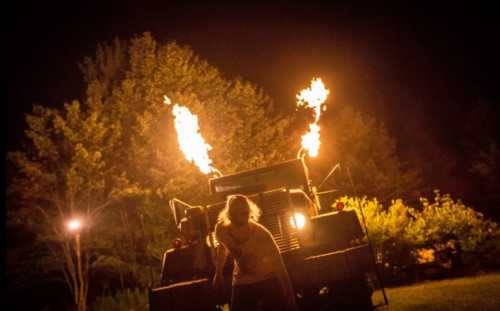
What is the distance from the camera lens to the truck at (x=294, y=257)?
577cm

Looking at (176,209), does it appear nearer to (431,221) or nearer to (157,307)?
(157,307)

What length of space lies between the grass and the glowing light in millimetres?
10306

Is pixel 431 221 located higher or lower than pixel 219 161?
lower

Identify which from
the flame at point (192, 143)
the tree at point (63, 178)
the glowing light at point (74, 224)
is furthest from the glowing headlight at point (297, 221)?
the glowing light at point (74, 224)

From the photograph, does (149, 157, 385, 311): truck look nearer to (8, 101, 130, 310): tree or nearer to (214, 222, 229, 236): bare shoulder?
(214, 222, 229, 236): bare shoulder

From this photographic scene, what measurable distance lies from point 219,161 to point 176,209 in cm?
779

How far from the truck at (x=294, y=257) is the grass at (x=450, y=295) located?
139 cm

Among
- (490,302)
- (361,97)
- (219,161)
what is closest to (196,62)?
(219,161)

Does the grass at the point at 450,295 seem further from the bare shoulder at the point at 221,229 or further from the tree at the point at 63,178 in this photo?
the tree at the point at 63,178

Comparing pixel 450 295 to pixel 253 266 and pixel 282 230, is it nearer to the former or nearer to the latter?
pixel 282 230

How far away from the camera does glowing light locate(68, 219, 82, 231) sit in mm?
13536

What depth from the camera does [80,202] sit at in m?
15.1

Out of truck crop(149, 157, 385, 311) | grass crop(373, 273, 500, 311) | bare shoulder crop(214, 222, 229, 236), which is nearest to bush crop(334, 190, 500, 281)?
grass crop(373, 273, 500, 311)

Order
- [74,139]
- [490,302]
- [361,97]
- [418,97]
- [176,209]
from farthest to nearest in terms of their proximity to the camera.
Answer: [418,97], [361,97], [74,139], [176,209], [490,302]
